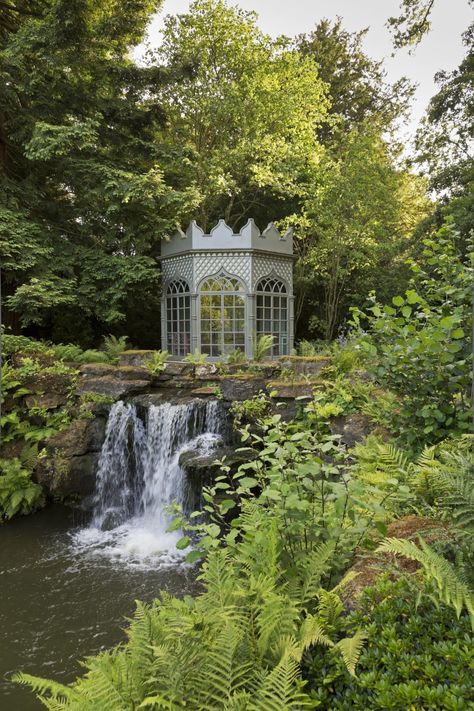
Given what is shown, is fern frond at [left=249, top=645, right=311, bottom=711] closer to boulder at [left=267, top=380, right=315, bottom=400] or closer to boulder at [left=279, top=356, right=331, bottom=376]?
boulder at [left=267, top=380, right=315, bottom=400]

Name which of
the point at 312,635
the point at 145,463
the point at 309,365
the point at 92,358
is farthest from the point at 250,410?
the point at 312,635

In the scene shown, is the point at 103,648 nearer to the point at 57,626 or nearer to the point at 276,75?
the point at 57,626

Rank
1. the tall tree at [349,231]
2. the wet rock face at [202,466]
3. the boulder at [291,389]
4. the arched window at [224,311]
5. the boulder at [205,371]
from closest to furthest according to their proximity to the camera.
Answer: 1. the wet rock face at [202,466]
2. the boulder at [291,389]
3. the boulder at [205,371]
4. the arched window at [224,311]
5. the tall tree at [349,231]

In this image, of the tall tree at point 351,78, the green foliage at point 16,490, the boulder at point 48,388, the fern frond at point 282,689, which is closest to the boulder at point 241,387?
the boulder at point 48,388

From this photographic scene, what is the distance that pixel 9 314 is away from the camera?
1177cm

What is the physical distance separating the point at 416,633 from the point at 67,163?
1170cm

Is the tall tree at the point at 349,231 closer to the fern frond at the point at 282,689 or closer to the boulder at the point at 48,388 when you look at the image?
the boulder at the point at 48,388

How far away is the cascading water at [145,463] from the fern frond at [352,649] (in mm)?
5499

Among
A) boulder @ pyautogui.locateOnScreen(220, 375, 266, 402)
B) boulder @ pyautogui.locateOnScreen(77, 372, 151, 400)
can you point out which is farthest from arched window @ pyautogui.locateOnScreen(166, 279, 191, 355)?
boulder @ pyautogui.locateOnScreen(220, 375, 266, 402)

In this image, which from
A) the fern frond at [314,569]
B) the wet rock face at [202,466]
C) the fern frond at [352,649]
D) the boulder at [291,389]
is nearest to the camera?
the fern frond at [352,649]

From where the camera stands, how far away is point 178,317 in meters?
12.4

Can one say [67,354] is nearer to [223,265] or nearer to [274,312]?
[223,265]

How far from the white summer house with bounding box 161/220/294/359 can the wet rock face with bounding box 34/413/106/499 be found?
4172 mm

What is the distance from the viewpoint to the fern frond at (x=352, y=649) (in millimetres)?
1647
